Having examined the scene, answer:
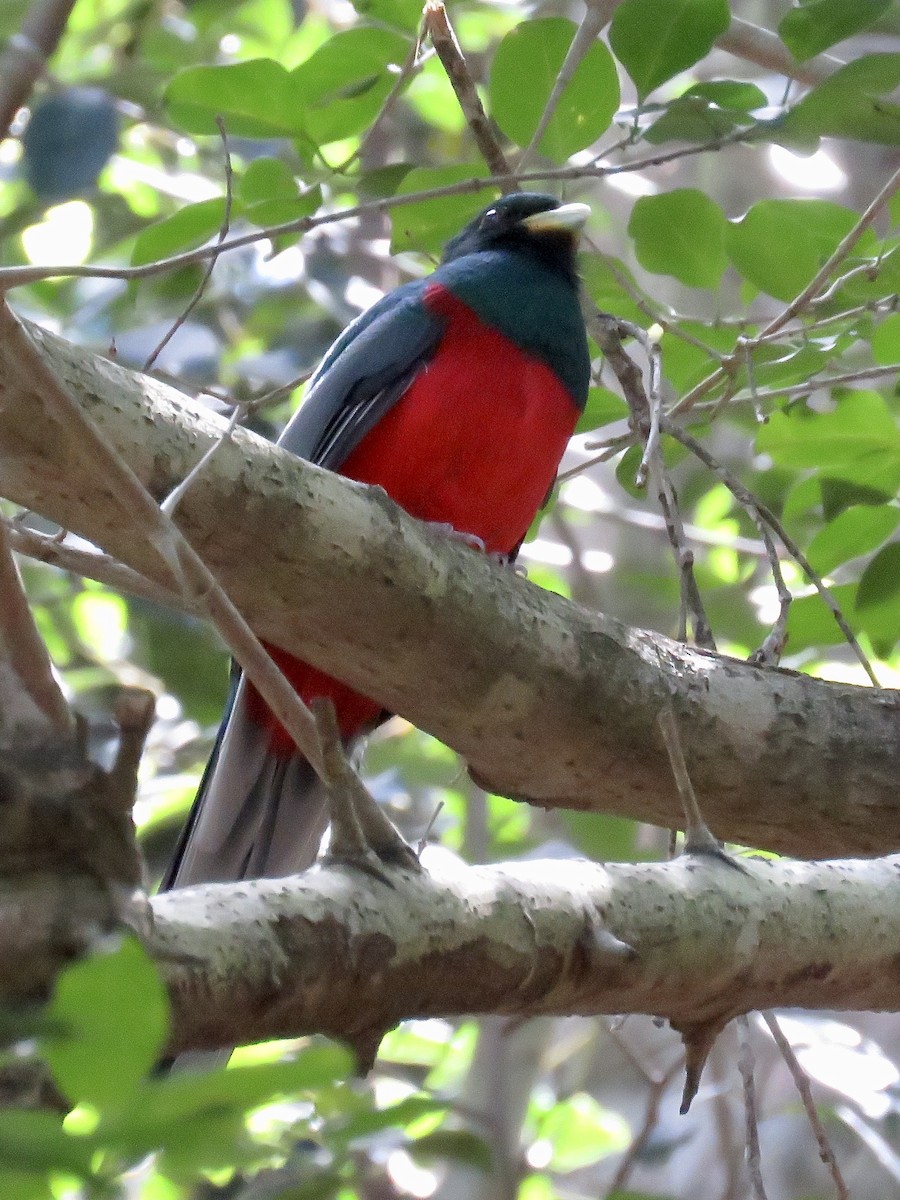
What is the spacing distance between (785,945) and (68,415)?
3.75ft

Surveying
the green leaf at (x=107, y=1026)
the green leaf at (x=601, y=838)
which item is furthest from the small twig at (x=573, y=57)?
the green leaf at (x=107, y=1026)

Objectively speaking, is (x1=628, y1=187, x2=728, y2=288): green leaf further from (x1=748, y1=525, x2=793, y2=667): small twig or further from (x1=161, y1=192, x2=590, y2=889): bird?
(x1=748, y1=525, x2=793, y2=667): small twig

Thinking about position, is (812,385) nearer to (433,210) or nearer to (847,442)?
(847,442)

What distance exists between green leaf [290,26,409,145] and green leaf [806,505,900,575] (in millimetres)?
1219

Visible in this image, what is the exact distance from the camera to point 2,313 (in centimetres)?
150

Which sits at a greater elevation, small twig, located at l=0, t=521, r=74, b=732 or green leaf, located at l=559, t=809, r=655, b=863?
green leaf, located at l=559, t=809, r=655, b=863

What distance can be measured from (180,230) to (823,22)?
4.10ft

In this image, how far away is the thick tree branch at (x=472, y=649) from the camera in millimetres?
1892

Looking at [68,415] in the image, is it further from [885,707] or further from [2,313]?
[885,707]

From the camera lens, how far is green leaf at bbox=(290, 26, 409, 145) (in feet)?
8.96

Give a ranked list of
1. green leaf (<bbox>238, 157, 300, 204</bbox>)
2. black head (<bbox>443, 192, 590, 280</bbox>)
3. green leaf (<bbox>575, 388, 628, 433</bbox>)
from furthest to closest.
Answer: black head (<bbox>443, 192, 590, 280</bbox>), green leaf (<bbox>575, 388, 628, 433</bbox>), green leaf (<bbox>238, 157, 300, 204</bbox>)

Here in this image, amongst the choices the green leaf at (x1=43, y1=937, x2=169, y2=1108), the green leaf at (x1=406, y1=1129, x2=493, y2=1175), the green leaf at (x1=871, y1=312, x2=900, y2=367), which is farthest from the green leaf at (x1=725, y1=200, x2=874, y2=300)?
the green leaf at (x1=43, y1=937, x2=169, y2=1108)

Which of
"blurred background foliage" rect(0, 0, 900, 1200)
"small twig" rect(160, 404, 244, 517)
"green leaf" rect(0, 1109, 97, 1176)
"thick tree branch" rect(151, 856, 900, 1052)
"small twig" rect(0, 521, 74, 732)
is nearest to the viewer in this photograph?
"green leaf" rect(0, 1109, 97, 1176)

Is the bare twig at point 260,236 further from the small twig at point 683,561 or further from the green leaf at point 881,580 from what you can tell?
the green leaf at point 881,580
